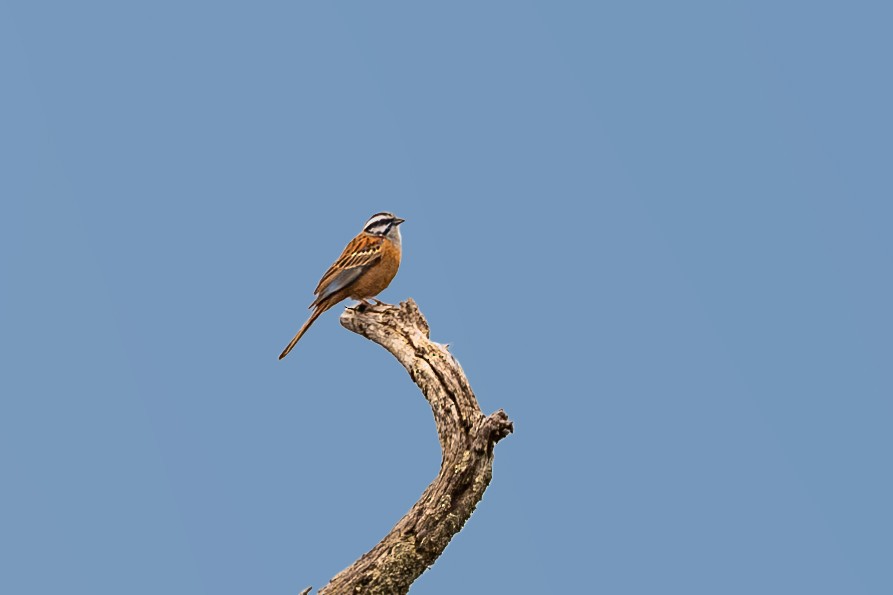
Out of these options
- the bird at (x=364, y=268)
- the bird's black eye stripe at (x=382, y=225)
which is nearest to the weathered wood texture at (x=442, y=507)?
the bird at (x=364, y=268)

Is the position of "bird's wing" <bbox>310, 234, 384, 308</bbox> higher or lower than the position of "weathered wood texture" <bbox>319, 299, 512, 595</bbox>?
higher

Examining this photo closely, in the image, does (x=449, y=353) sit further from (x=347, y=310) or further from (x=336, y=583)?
(x=336, y=583)

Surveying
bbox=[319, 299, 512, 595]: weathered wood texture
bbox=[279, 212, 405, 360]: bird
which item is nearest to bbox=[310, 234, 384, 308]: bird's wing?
bbox=[279, 212, 405, 360]: bird

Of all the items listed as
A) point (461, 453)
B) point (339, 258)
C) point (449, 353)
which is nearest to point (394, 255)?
point (339, 258)

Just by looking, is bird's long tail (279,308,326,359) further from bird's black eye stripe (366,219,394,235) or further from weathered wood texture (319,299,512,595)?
weathered wood texture (319,299,512,595)

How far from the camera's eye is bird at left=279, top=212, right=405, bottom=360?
9266 mm

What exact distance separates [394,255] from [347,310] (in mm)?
736

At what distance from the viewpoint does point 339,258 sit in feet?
31.1

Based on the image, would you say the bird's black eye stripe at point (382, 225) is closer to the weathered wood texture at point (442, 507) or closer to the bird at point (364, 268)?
the bird at point (364, 268)

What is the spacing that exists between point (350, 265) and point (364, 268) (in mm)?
142

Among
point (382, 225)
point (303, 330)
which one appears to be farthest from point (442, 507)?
point (382, 225)

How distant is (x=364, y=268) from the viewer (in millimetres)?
9250

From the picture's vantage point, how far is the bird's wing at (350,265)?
926cm

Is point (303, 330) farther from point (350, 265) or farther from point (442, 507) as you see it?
point (442, 507)
